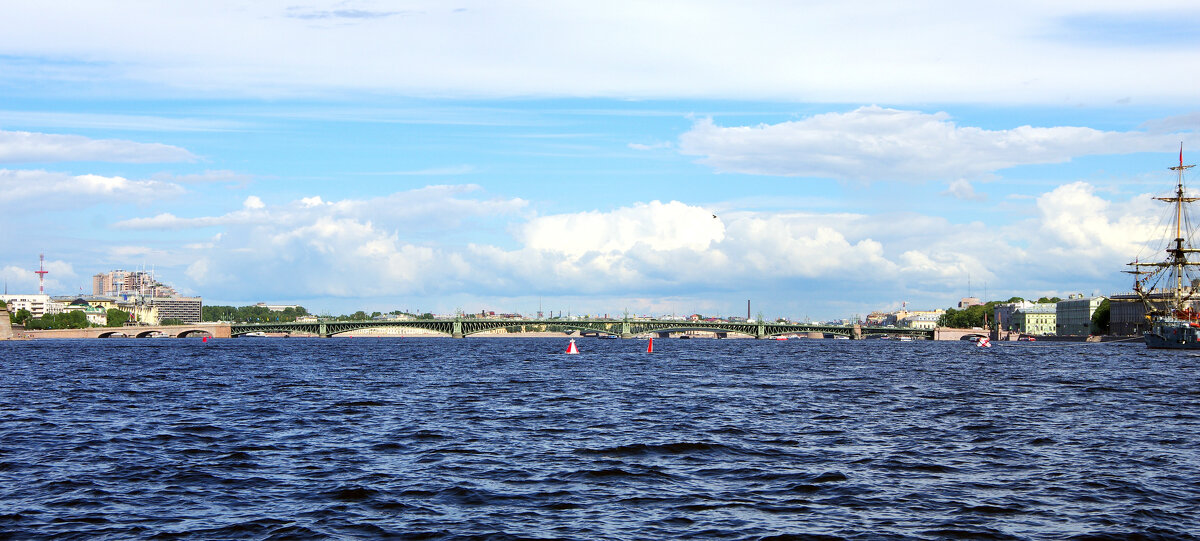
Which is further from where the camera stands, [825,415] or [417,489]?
[825,415]

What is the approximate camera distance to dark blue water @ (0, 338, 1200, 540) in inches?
676

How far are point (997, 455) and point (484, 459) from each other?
11.5m

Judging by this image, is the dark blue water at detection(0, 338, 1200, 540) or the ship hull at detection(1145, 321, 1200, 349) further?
the ship hull at detection(1145, 321, 1200, 349)

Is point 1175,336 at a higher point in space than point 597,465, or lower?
higher

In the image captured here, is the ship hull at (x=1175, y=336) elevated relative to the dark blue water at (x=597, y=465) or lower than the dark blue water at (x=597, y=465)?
elevated

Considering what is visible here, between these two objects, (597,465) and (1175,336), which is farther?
(1175,336)

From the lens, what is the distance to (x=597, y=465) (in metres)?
23.1

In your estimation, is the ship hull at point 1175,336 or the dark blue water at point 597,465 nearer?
the dark blue water at point 597,465

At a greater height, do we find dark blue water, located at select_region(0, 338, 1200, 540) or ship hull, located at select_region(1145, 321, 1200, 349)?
ship hull, located at select_region(1145, 321, 1200, 349)

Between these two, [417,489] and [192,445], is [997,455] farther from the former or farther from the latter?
[192,445]

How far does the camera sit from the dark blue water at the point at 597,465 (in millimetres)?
17172

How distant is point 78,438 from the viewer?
28141 millimetres

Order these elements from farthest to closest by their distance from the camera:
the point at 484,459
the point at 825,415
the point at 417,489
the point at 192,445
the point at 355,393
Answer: the point at 355,393 → the point at 825,415 → the point at 192,445 → the point at 484,459 → the point at 417,489

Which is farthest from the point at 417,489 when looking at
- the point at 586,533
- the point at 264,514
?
the point at 586,533
